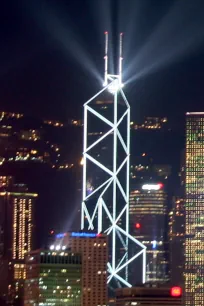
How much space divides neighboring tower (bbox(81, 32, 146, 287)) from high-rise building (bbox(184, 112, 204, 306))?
1.69 m

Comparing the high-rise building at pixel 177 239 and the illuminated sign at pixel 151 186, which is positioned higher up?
the illuminated sign at pixel 151 186

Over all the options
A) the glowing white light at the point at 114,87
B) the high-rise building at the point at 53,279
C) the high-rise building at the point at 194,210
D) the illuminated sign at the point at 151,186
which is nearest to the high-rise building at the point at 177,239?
the high-rise building at the point at 194,210

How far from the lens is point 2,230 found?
12356 centimetres

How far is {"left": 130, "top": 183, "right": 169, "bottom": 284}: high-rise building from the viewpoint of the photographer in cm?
12562

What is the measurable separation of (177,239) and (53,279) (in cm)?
786

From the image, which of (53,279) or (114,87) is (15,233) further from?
(114,87)

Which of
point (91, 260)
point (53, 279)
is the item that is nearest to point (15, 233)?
point (91, 260)

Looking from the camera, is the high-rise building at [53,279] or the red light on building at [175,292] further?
the red light on building at [175,292]

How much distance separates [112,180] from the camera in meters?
125

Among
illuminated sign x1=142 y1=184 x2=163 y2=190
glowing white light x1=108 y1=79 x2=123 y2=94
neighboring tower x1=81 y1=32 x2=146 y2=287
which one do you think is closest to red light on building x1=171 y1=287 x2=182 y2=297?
neighboring tower x1=81 y1=32 x2=146 y2=287

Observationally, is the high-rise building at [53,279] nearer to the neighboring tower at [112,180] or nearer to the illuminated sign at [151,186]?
the neighboring tower at [112,180]

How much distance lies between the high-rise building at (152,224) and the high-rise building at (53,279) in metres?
5.54

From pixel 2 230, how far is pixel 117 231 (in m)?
3.67

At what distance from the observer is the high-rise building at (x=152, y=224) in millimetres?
125625
